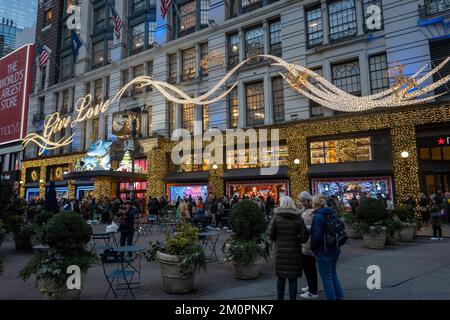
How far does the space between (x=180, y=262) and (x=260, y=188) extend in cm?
1790

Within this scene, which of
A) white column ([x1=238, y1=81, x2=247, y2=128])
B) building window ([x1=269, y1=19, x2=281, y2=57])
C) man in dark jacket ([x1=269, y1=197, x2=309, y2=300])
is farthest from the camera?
white column ([x1=238, y1=81, x2=247, y2=128])

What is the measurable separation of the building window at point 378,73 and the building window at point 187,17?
634 inches

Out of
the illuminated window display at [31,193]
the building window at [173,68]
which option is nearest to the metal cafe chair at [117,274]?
the building window at [173,68]

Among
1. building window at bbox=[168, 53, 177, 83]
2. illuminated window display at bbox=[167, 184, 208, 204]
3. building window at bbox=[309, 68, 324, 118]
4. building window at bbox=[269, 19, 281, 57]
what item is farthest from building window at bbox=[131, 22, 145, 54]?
building window at bbox=[309, 68, 324, 118]

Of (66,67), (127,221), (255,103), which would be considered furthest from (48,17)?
(127,221)

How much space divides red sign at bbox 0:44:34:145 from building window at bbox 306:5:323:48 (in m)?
39.9

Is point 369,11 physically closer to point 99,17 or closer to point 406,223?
point 406,223

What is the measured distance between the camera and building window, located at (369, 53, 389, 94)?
67.2 ft

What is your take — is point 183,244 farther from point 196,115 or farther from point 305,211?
point 196,115

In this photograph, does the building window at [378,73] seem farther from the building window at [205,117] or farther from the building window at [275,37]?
the building window at [205,117]

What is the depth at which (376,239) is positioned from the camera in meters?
11.6

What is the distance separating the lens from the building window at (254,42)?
25.6m

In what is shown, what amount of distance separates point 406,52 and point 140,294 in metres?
19.7

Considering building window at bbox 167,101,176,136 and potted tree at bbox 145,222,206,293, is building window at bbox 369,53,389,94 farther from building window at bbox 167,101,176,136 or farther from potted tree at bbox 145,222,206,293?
potted tree at bbox 145,222,206,293
